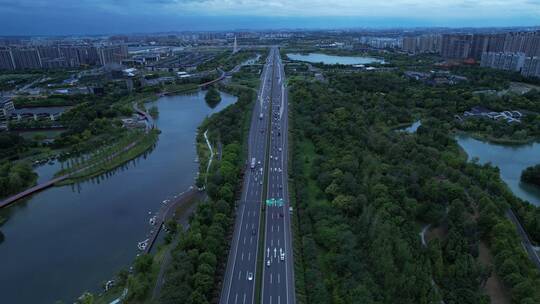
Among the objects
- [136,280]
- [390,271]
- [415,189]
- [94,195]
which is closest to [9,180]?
[94,195]

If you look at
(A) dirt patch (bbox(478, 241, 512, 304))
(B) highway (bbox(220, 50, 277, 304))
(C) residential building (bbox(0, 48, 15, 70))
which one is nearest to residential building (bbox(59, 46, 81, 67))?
(C) residential building (bbox(0, 48, 15, 70))

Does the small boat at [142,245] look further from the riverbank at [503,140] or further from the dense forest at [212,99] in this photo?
the riverbank at [503,140]

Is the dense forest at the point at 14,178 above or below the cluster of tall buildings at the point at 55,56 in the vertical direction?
below

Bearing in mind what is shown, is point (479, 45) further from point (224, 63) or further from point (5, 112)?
point (5, 112)

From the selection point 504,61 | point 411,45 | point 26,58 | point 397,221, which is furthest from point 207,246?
point 411,45

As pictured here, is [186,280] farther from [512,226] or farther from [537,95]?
[537,95]

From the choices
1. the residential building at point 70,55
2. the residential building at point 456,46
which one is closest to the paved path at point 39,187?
the residential building at point 70,55
